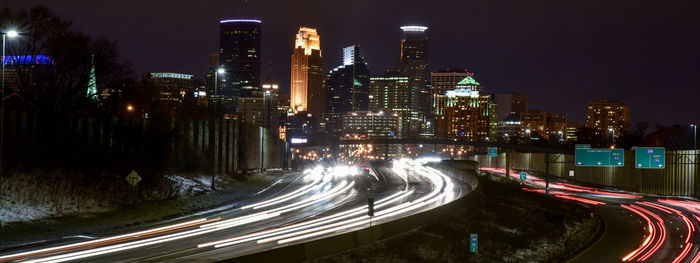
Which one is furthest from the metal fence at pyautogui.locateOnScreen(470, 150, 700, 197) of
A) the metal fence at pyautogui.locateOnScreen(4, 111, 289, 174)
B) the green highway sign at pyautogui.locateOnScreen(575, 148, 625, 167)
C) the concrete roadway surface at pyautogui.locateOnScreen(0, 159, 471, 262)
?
the metal fence at pyautogui.locateOnScreen(4, 111, 289, 174)

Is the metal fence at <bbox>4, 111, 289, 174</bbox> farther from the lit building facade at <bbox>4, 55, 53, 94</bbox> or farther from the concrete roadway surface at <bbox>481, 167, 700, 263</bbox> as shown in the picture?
the concrete roadway surface at <bbox>481, 167, 700, 263</bbox>

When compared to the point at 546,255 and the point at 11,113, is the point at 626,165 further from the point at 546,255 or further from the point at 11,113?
the point at 11,113

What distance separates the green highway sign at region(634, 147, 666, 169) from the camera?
2498 inches

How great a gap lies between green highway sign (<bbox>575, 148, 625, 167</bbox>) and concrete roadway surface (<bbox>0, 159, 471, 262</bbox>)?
58.8ft

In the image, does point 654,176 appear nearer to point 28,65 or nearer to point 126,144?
point 126,144

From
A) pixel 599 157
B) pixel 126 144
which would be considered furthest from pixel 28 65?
pixel 599 157

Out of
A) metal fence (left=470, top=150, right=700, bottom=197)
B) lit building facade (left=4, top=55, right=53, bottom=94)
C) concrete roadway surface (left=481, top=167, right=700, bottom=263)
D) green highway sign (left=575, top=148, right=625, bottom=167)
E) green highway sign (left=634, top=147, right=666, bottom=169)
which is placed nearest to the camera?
concrete roadway surface (left=481, top=167, right=700, bottom=263)

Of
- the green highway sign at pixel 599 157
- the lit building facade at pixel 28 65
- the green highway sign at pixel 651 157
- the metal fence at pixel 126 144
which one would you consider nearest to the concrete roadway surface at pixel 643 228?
the green highway sign at pixel 651 157

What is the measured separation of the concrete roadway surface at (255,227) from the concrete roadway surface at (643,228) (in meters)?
11.1

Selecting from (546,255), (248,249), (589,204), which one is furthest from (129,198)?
(589,204)

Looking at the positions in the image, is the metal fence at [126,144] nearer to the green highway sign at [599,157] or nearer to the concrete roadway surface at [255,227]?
the concrete roadway surface at [255,227]

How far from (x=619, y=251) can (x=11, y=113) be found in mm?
32451

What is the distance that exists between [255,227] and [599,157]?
152 ft

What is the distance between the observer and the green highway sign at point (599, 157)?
6731cm
